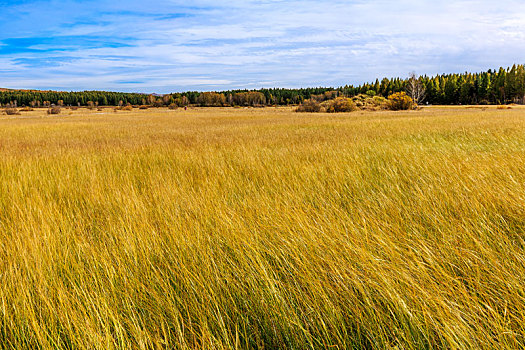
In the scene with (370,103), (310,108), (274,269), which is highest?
(370,103)

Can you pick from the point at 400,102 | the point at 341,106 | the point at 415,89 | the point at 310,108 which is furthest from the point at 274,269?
the point at 415,89

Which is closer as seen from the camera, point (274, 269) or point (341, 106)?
point (274, 269)

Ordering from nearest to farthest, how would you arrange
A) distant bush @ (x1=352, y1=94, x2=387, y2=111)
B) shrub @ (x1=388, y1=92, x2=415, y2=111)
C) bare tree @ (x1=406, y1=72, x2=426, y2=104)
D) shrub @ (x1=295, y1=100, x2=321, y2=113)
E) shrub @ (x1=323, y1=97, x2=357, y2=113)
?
→ shrub @ (x1=323, y1=97, x2=357, y2=113), shrub @ (x1=388, y1=92, x2=415, y2=111), shrub @ (x1=295, y1=100, x2=321, y2=113), distant bush @ (x1=352, y1=94, x2=387, y2=111), bare tree @ (x1=406, y1=72, x2=426, y2=104)

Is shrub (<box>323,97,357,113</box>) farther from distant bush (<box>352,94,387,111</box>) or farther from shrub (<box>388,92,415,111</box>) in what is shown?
shrub (<box>388,92,415,111</box>)

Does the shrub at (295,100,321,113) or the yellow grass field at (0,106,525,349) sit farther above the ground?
the shrub at (295,100,321,113)

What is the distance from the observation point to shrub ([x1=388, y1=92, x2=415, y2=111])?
143 feet

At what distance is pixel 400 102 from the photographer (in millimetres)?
44219

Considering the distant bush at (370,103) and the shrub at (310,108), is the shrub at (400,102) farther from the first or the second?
the shrub at (310,108)

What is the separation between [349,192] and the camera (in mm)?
3641

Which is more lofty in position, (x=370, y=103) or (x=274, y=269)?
(x=370, y=103)

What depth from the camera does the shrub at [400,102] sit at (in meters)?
43.7

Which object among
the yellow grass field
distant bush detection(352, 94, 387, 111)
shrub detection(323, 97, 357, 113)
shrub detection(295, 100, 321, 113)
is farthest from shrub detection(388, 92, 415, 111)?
the yellow grass field

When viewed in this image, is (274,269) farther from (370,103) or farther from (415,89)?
(415,89)

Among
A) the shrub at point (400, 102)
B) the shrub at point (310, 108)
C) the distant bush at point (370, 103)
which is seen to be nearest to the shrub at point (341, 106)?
the shrub at point (310, 108)
